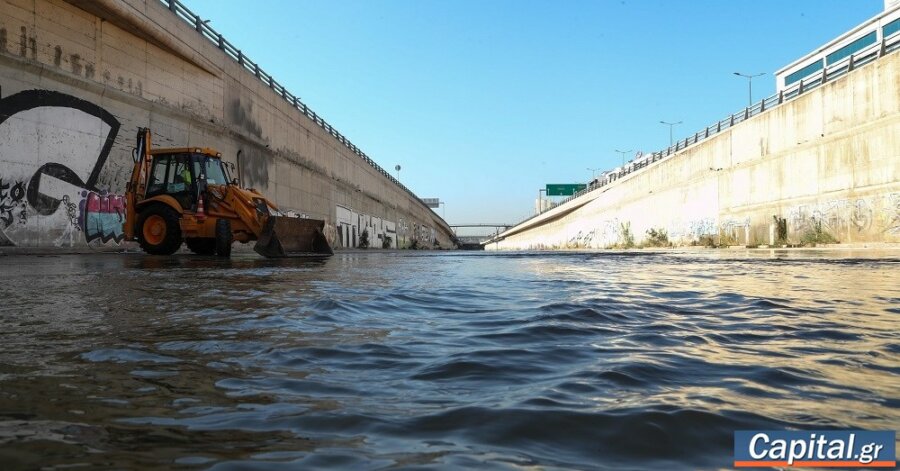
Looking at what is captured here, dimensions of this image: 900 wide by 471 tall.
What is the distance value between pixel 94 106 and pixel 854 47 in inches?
2601

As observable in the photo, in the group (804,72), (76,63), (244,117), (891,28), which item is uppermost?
(804,72)

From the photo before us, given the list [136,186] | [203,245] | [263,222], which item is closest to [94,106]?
[136,186]

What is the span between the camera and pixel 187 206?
15.1 metres

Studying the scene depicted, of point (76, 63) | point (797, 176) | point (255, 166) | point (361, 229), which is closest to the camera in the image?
point (76, 63)

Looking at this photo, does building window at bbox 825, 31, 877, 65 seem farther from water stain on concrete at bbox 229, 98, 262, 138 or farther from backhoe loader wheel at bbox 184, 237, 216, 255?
backhoe loader wheel at bbox 184, 237, 216, 255

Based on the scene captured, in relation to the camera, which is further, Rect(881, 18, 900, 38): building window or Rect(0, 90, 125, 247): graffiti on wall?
Rect(881, 18, 900, 38): building window

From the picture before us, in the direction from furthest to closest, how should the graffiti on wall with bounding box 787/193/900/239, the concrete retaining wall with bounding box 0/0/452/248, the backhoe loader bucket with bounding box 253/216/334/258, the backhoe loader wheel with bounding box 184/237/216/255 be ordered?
the graffiti on wall with bounding box 787/193/900/239 → the backhoe loader wheel with bounding box 184/237/216/255 → the concrete retaining wall with bounding box 0/0/452/248 → the backhoe loader bucket with bounding box 253/216/334/258

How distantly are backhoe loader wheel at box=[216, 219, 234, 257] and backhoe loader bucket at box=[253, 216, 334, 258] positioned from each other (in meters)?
0.73

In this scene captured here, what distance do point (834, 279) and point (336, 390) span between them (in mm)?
9236

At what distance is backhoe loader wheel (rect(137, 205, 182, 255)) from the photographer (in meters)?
15.0

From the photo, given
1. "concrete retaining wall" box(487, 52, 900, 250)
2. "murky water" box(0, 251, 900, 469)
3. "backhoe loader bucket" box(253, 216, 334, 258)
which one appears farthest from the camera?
"concrete retaining wall" box(487, 52, 900, 250)

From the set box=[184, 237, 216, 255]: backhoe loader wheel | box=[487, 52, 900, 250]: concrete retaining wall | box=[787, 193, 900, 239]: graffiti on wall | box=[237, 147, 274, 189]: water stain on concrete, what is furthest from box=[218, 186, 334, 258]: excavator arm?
box=[487, 52, 900, 250]: concrete retaining wall

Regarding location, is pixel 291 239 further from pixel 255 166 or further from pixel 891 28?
pixel 891 28

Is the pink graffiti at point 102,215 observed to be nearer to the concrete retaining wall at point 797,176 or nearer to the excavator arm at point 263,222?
the excavator arm at point 263,222
